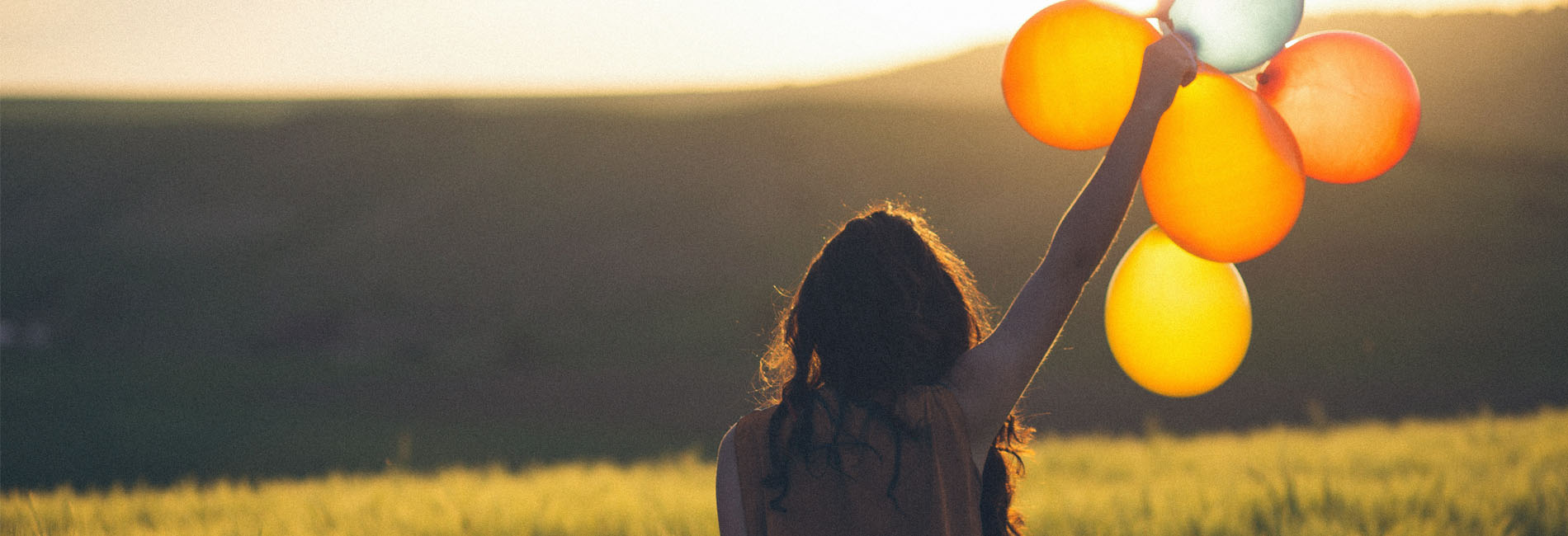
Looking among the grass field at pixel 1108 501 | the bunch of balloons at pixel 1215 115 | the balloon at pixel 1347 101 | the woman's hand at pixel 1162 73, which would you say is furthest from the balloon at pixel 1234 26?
the grass field at pixel 1108 501

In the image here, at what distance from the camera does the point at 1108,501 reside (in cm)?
384

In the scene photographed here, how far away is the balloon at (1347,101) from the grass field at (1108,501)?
161cm

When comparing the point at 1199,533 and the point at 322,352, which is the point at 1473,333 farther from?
the point at 322,352

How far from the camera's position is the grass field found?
10.9ft

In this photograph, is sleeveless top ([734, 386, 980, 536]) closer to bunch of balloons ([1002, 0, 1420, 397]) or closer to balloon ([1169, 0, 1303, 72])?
bunch of balloons ([1002, 0, 1420, 397])

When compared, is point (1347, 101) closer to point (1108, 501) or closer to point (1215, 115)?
point (1215, 115)

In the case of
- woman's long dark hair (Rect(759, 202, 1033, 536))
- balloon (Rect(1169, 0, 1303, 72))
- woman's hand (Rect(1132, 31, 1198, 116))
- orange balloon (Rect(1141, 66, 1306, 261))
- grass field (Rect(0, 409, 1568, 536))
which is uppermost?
balloon (Rect(1169, 0, 1303, 72))

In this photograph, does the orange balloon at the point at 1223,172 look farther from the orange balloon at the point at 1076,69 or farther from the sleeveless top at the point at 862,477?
the sleeveless top at the point at 862,477

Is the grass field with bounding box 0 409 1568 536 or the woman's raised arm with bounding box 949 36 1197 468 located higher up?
the woman's raised arm with bounding box 949 36 1197 468

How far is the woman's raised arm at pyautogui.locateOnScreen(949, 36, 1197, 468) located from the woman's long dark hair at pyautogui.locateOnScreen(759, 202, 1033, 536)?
0.07m

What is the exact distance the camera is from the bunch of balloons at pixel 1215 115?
179 cm

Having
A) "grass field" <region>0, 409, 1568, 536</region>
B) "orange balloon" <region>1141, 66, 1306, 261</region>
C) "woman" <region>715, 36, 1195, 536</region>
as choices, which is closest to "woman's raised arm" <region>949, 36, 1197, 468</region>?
"woman" <region>715, 36, 1195, 536</region>

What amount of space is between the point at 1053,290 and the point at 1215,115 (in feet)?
2.37

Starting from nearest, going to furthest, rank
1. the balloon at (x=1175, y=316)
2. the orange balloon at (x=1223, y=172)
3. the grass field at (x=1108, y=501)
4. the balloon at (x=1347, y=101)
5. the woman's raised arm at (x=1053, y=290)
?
the woman's raised arm at (x=1053, y=290) → the orange balloon at (x=1223, y=172) → the balloon at (x=1347, y=101) → the balloon at (x=1175, y=316) → the grass field at (x=1108, y=501)
